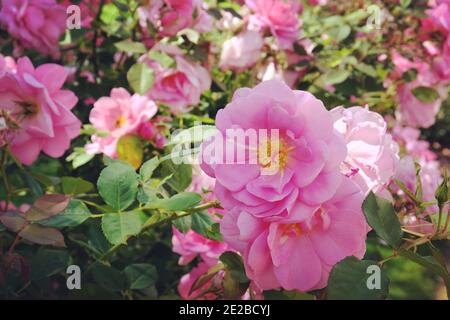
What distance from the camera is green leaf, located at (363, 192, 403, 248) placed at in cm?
67

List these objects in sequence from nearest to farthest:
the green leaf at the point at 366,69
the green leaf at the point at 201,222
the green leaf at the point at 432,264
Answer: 1. the green leaf at the point at 432,264
2. the green leaf at the point at 201,222
3. the green leaf at the point at 366,69

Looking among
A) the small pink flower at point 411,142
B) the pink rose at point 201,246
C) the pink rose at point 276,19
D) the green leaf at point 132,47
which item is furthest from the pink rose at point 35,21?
the small pink flower at point 411,142

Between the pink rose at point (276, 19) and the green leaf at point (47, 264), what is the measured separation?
746 mm

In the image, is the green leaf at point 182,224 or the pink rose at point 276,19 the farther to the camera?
the pink rose at point 276,19

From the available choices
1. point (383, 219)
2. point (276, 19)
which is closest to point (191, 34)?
point (276, 19)

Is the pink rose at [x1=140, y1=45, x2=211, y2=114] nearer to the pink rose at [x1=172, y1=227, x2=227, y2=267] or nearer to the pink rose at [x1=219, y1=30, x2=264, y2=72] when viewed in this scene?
the pink rose at [x1=219, y1=30, x2=264, y2=72]

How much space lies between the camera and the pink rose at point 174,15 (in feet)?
4.04

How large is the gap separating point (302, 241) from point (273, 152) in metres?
0.11

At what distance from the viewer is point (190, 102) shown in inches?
51.2

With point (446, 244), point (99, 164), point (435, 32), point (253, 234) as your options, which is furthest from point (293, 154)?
point (435, 32)

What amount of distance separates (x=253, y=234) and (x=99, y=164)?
864 mm

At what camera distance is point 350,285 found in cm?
65

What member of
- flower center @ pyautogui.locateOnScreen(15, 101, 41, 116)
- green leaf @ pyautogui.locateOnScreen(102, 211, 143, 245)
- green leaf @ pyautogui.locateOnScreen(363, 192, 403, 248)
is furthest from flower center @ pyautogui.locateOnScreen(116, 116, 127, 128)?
green leaf @ pyautogui.locateOnScreen(363, 192, 403, 248)

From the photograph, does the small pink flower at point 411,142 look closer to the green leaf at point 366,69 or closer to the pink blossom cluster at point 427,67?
the pink blossom cluster at point 427,67
